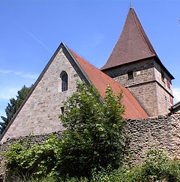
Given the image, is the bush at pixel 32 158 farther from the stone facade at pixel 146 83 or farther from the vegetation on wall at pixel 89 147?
the stone facade at pixel 146 83

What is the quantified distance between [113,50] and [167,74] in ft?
17.4

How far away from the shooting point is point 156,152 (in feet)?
29.6

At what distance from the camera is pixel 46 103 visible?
16406 millimetres

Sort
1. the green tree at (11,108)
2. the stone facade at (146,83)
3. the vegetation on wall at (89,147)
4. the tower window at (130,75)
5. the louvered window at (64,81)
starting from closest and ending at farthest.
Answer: the vegetation on wall at (89,147) → the louvered window at (64,81) → the stone facade at (146,83) → the tower window at (130,75) → the green tree at (11,108)

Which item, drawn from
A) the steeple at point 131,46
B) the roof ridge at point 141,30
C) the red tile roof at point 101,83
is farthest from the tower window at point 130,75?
the roof ridge at point 141,30

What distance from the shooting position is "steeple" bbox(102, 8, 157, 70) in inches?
897

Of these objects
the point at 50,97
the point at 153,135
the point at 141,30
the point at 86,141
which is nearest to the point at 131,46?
the point at 141,30

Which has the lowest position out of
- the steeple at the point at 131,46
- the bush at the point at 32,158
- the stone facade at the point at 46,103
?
the bush at the point at 32,158

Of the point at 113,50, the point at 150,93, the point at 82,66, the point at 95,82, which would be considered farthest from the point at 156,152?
the point at 113,50

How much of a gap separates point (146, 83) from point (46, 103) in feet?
29.1

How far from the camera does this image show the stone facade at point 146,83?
69.4 feet

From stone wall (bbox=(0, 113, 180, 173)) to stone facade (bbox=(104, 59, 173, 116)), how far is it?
10755 millimetres

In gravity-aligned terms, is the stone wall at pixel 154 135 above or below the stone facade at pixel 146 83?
below

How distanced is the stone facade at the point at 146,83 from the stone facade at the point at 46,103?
23.7 feet
